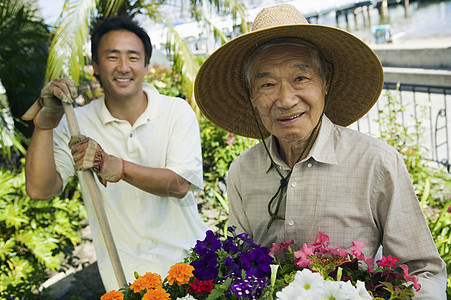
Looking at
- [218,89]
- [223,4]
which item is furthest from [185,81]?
[218,89]

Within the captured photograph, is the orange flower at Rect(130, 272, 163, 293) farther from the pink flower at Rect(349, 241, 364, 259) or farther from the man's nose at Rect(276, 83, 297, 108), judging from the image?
Result: the man's nose at Rect(276, 83, 297, 108)


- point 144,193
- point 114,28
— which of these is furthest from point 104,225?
point 114,28

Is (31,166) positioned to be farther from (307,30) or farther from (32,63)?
(32,63)

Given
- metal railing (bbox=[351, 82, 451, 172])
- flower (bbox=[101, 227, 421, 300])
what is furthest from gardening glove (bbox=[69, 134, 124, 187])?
metal railing (bbox=[351, 82, 451, 172])

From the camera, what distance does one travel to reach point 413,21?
129ft

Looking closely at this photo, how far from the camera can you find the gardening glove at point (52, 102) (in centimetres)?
224

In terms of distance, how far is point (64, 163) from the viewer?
8.47ft

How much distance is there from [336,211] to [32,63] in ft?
19.7

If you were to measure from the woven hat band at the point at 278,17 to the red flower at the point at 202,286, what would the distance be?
0.90 meters

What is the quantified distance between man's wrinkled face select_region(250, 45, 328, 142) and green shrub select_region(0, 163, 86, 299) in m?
3.32

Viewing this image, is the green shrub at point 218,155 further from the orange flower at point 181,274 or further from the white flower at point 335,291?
the white flower at point 335,291

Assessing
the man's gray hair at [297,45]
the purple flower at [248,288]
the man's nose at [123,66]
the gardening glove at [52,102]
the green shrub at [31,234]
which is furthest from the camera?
the green shrub at [31,234]

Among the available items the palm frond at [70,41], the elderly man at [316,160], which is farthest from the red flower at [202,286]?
the palm frond at [70,41]

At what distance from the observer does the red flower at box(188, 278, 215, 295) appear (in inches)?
50.3
